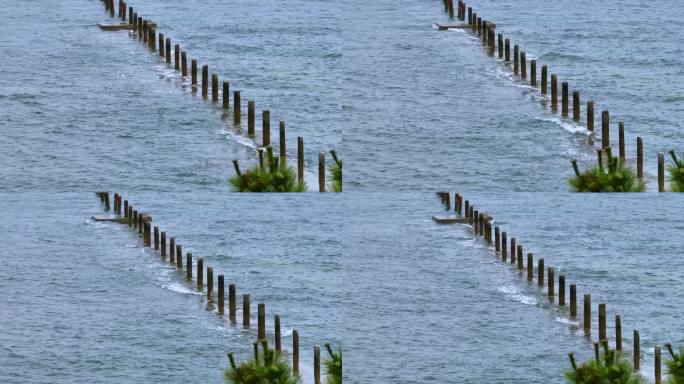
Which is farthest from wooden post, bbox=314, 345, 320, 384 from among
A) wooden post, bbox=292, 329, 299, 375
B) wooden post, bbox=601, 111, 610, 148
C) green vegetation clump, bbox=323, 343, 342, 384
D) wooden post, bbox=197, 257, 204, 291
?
wooden post, bbox=601, 111, 610, 148

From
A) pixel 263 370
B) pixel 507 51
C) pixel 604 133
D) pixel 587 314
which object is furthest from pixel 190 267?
pixel 507 51

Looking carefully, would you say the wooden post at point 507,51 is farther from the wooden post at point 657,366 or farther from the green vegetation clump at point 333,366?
the green vegetation clump at point 333,366

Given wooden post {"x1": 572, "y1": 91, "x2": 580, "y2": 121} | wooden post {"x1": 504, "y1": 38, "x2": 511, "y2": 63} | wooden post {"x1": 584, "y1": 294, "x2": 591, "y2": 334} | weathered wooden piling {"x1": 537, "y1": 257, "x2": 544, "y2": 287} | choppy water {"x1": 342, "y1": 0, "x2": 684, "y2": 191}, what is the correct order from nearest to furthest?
choppy water {"x1": 342, "y1": 0, "x2": 684, "y2": 191} → wooden post {"x1": 584, "y1": 294, "x2": 591, "y2": 334} → weathered wooden piling {"x1": 537, "y1": 257, "x2": 544, "y2": 287} → wooden post {"x1": 572, "y1": 91, "x2": 580, "y2": 121} → wooden post {"x1": 504, "y1": 38, "x2": 511, "y2": 63}

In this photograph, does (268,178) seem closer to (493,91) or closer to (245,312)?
(245,312)

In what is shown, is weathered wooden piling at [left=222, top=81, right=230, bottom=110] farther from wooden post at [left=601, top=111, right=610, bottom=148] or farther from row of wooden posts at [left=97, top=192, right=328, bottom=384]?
wooden post at [left=601, top=111, right=610, bottom=148]

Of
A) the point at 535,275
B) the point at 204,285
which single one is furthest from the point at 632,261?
the point at 204,285
